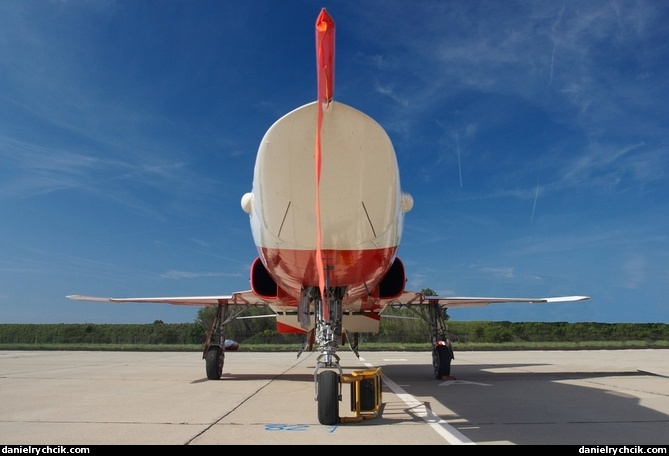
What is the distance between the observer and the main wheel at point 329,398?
5688 millimetres

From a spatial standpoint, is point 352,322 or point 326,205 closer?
point 326,205

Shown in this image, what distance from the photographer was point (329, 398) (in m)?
5.70

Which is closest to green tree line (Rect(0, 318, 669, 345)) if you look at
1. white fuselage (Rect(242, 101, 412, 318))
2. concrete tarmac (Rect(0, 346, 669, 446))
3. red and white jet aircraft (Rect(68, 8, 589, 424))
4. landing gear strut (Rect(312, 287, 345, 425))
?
concrete tarmac (Rect(0, 346, 669, 446))

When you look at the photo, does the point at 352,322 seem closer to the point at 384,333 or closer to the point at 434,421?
the point at 434,421

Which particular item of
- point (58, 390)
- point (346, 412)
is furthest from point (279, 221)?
point (58, 390)

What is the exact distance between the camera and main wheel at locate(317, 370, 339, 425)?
5.69m

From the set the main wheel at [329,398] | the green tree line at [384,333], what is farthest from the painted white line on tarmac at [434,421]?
the green tree line at [384,333]

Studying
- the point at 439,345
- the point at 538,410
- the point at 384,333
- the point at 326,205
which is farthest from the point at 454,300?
the point at 384,333

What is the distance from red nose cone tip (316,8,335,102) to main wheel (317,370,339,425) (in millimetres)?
3386

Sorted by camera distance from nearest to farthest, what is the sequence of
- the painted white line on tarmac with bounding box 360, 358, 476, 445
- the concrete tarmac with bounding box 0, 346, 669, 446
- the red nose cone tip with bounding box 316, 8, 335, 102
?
the red nose cone tip with bounding box 316, 8, 335, 102 → the painted white line on tarmac with bounding box 360, 358, 476, 445 → the concrete tarmac with bounding box 0, 346, 669, 446

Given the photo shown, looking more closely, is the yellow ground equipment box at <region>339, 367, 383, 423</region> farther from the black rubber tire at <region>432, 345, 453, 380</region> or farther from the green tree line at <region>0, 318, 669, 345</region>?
the green tree line at <region>0, 318, 669, 345</region>

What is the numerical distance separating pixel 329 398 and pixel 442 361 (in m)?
6.44

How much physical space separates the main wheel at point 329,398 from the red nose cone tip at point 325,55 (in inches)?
133
